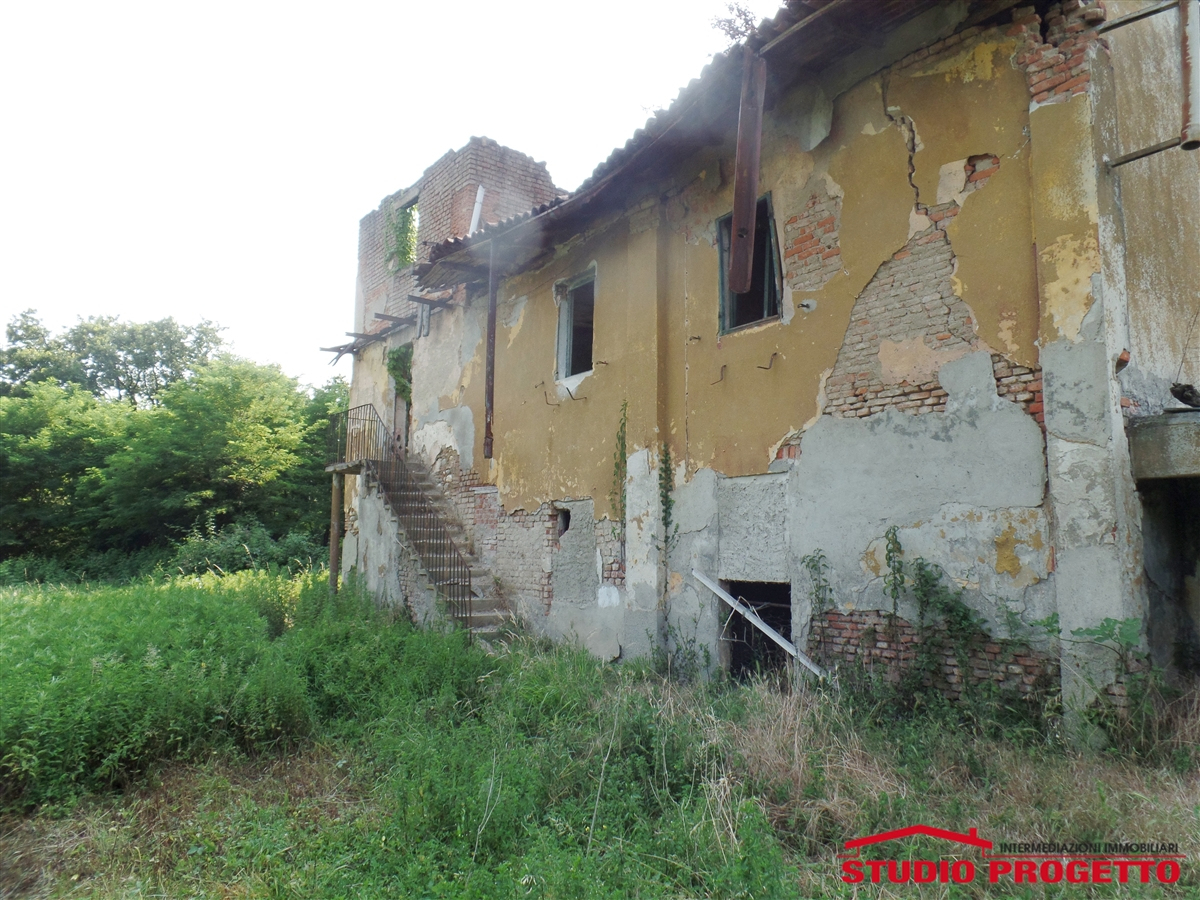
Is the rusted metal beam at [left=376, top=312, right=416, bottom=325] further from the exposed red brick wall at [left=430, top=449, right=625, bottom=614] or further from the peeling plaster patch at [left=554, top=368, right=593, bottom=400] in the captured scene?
the peeling plaster patch at [left=554, top=368, right=593, bottom=400]

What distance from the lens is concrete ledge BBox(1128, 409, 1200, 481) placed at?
4.66 meters

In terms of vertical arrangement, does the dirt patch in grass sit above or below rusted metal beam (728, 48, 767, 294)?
below

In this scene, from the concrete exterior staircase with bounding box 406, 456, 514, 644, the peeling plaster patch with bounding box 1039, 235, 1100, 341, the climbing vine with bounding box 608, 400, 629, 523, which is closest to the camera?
the peeling plaster patch with bounding box 1039, 235, 1100, 341

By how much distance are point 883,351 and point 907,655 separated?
2.40m

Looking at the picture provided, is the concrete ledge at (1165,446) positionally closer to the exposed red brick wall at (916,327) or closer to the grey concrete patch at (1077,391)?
the grey concrete patch at (1077,391)

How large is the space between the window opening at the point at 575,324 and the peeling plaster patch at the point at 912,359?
164 inches

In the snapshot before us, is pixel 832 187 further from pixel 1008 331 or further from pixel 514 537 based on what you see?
pixel 514 537

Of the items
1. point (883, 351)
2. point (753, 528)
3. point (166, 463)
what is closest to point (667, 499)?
point (753, 528)

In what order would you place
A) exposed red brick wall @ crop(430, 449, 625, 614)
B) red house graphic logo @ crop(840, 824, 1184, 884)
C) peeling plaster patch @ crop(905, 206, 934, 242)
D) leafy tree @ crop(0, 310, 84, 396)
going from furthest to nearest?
leafy tree @ crop(0, 310, 84, 396) < exposed red brick wall @ crop(430, 449, 625, 614) < peeling plaster patch @ crop(905, 206, 934, 242) < red house graphic logo @ crop(840, 824, 1184, 884)

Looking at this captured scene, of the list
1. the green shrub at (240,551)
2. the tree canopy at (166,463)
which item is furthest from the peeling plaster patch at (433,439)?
the tree canopy at (166,463)

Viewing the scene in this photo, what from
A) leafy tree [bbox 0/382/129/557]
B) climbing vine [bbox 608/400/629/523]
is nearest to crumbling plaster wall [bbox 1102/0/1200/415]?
climbing vine [bbox 608/400/629/523]

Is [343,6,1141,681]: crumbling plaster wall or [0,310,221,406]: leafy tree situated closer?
[343,6,1141,681]: crumbling plaster wall

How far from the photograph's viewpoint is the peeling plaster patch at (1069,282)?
4.80 m

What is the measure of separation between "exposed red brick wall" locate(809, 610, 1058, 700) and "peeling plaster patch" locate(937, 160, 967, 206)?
10.7 feet
